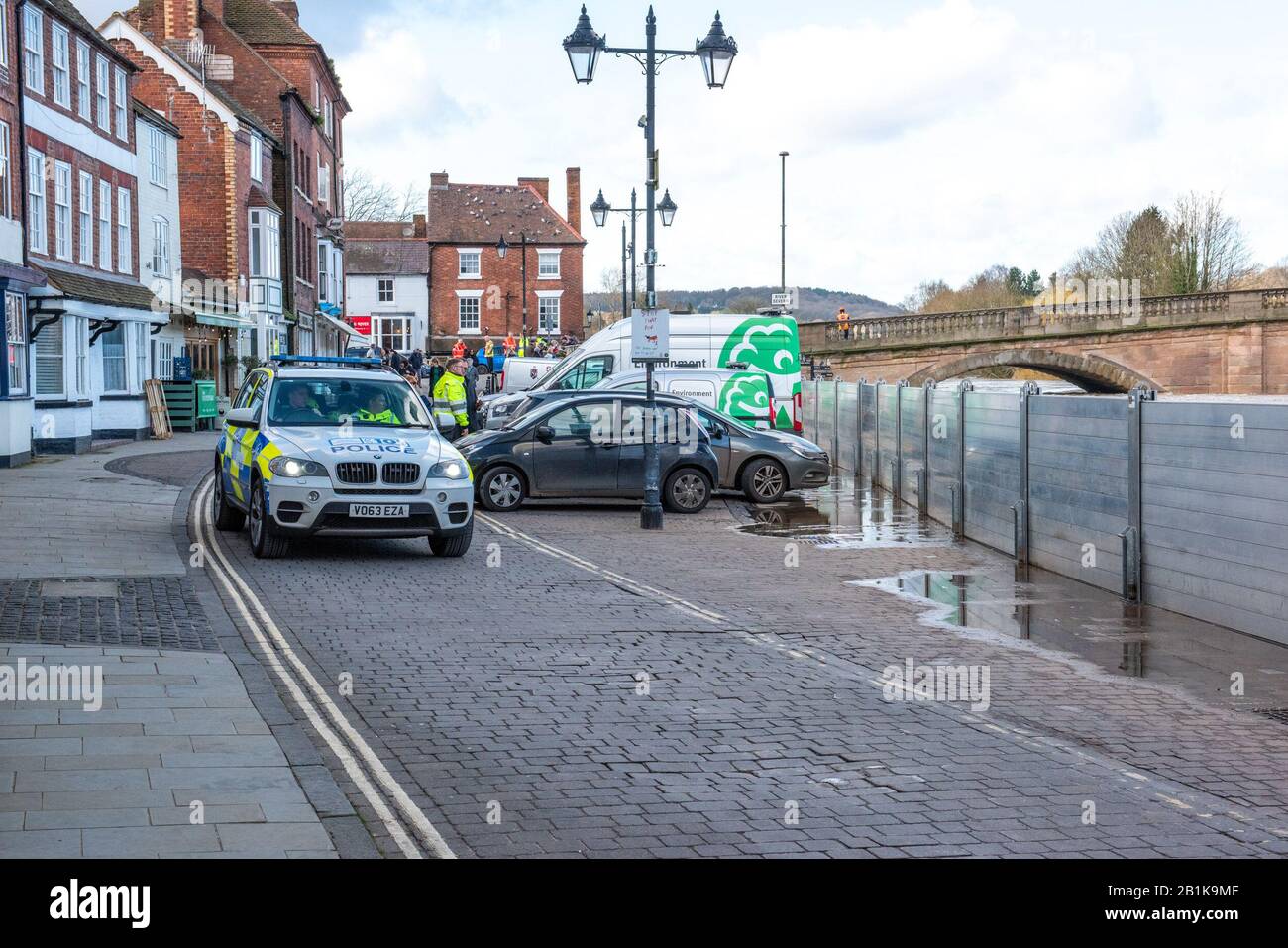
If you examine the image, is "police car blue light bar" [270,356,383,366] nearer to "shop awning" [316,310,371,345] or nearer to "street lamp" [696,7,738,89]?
"street lamp" [696,7,738,89]

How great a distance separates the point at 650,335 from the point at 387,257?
252 feet

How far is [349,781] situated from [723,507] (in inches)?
586

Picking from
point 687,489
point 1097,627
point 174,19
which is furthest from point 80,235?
point 1097,627

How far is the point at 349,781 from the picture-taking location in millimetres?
6590

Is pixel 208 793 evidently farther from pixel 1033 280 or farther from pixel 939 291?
pixel 1033 280

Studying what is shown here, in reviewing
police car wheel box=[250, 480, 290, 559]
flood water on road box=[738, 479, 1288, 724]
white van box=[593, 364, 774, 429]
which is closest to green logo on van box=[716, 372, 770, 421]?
white van box=[593, 364, 774, 429]

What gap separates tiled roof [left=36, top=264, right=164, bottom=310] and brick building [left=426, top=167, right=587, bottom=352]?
5552 cm

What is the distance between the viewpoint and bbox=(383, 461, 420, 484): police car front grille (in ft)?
47.1

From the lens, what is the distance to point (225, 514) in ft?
54.5

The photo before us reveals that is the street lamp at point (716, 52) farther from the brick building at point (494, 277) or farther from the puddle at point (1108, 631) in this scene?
the brick building at point (494, 277)

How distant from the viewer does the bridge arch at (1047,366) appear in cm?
5966

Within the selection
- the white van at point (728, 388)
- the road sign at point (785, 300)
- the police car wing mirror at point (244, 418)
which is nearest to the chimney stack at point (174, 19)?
the road sign at point (785, 300)
